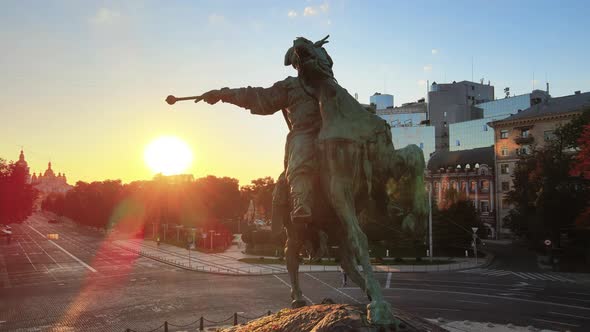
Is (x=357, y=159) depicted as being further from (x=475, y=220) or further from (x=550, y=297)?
(x=475, y=220)

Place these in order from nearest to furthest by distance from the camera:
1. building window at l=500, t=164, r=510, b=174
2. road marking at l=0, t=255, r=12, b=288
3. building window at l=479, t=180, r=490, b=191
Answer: road marking at l=0, t=255, r=12, b=288 < building window at l=500, t=164, r=510, b=174 < building window at l=479, t=180, r=490, b=191

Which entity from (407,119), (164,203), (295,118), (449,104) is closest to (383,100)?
(407,119)

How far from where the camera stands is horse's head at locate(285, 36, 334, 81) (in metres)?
8.46

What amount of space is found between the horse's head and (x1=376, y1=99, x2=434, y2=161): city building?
90614 mm

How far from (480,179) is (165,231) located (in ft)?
180

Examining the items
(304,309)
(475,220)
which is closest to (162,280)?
(304,309)

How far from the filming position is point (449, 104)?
103 metres

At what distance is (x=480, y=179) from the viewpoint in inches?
3039

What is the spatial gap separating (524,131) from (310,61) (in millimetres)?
70490

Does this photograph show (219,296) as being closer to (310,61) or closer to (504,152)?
(310,61)

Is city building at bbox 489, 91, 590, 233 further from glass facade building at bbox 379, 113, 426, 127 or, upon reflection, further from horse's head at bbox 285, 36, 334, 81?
horse's head at bbox 285, 36, 334, 81

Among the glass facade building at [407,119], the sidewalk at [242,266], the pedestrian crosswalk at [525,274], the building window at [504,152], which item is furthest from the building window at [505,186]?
the glass facade building at [407,119]

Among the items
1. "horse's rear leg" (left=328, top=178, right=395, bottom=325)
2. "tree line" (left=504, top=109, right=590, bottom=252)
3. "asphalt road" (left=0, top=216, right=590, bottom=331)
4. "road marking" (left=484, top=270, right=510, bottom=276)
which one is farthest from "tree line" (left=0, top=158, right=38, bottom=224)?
"tree line" (left=504, top=109, right=590, bottom=252)

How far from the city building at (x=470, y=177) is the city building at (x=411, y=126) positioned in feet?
44.8
